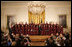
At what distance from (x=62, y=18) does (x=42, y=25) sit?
1075 millimetres

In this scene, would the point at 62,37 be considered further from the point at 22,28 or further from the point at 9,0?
the point at 9,0

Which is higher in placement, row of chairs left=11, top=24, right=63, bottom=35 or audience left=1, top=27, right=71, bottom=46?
row of chairs left=11, top=24, right=63, bottom=35

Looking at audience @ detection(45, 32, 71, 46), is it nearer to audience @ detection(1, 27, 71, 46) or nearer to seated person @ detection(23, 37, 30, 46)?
audience @ detection(1, 27, 71, 46)

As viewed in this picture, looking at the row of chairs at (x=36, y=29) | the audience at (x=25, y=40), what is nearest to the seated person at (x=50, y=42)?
the audience at (x=25, y=40)

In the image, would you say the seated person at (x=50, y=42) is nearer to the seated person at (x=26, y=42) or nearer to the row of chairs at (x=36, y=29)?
the row of chairs at (x=36, y=29)

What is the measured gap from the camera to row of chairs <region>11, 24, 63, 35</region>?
4764mm

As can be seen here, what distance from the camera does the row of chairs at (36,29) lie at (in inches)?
188

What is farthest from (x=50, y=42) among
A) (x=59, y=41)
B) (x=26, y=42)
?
(x=26, y=42)

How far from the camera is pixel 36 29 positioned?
5031 mm

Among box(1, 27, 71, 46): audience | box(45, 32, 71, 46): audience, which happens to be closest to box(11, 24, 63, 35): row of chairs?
box(1, 27, 71, 46): audience

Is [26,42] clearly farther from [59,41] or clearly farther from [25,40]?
[59,41]

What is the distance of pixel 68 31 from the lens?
460 cm

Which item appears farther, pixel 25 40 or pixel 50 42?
pixel 25 40

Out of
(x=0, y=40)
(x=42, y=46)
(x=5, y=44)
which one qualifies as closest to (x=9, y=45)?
(x=5, y=44)
